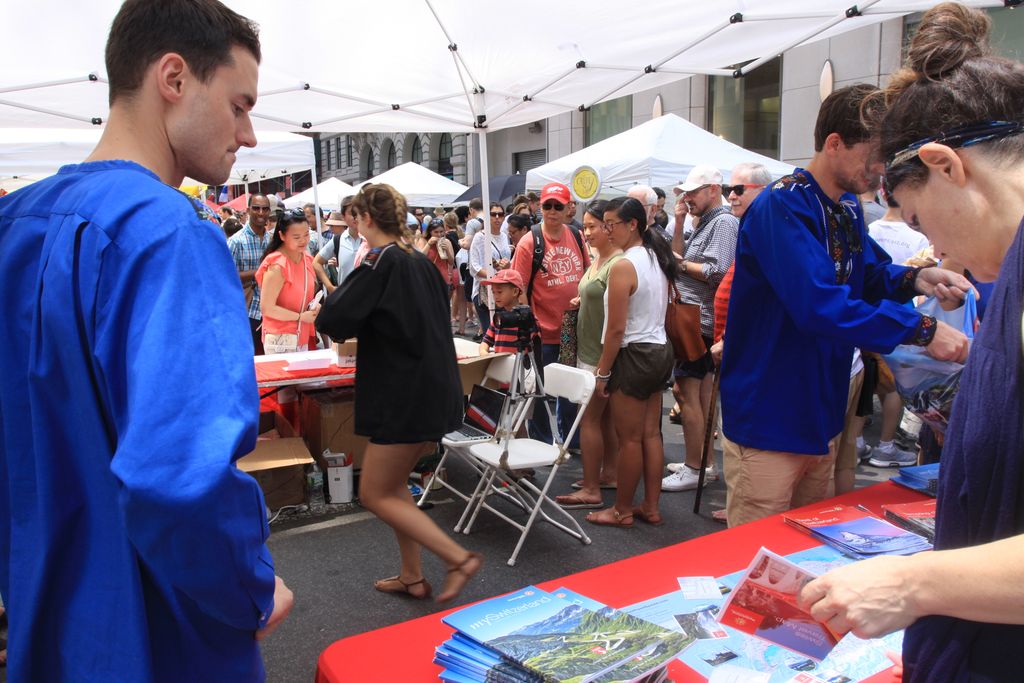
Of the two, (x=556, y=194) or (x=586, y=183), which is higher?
(x=586, y=183)

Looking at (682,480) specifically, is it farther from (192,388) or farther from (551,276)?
(192,388)

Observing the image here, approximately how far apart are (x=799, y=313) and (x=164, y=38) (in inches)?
66.8

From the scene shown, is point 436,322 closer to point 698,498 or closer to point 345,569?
point 345,569

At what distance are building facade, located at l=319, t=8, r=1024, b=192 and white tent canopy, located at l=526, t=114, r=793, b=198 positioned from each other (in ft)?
5.21

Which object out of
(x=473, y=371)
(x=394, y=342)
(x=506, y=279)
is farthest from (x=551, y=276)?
(x=394, y=342)

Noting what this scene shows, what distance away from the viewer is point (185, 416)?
34.5 inches

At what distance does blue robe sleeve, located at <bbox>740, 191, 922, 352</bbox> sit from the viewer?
1.99 meters

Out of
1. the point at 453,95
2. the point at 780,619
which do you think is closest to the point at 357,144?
the point at 453,95

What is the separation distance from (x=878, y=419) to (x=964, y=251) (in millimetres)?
6201

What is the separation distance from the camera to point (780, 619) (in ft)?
4.08

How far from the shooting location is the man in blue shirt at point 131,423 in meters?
0.88

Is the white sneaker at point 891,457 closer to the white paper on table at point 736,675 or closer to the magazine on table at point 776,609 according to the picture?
the white paper on table at point 736,675

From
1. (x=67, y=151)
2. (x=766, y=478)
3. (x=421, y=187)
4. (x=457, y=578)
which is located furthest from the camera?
(x=421, y=187)

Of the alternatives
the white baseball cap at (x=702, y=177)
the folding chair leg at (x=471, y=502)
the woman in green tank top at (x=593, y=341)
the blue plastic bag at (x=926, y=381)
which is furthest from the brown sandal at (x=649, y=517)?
the white baseball cap at (x=702, y=177)
